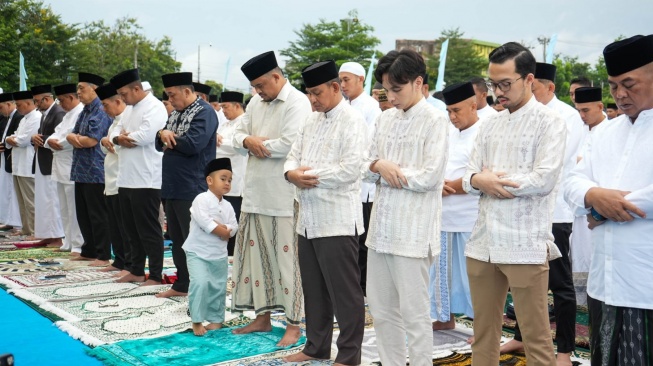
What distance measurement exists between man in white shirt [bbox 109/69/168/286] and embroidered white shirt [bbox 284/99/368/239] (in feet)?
8.84

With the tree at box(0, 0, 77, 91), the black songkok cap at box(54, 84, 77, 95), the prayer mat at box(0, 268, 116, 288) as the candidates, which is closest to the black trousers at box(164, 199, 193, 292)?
the prayer mat at box(0, 268, 116, 288)

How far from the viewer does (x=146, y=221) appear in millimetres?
6512

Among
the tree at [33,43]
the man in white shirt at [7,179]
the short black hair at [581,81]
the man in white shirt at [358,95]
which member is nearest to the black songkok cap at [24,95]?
the man in white shirt at [7,179]

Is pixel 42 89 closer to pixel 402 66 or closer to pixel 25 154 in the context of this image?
pixel 25 154

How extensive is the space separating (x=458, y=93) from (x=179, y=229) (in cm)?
267

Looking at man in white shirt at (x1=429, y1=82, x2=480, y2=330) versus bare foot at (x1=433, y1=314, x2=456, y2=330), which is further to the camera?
bare foot at (x1=433, y1=314, x2=456, y2=330)

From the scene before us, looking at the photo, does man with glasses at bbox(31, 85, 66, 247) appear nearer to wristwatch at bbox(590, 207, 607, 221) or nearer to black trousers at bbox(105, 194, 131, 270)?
black trousers at bbox(105, 194, 131, 270)

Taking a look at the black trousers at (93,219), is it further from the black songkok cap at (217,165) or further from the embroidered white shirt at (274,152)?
the embroidered white shirt at (274,152)

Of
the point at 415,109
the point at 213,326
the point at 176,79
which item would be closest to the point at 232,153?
the point at 176,79

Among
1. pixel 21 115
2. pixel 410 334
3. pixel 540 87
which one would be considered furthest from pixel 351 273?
pixel 21 115

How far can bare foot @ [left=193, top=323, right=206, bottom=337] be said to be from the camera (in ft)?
16.3

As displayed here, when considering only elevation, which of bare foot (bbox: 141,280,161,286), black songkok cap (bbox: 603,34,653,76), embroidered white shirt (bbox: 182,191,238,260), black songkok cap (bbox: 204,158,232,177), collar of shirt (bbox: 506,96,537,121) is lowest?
bare foot (bbox: 141,280,161,286)

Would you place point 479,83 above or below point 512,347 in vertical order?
above

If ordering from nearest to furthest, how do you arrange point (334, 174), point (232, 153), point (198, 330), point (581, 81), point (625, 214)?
point (625, 214), point (334, 174), point (198, 330), point (581, 81), point (232, 153)
